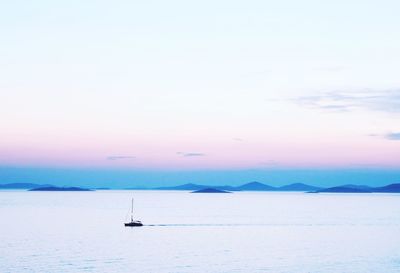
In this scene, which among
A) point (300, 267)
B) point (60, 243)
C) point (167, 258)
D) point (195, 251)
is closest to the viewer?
point (300, 267)

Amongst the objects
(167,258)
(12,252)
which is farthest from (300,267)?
(12,252)

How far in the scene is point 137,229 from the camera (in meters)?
122

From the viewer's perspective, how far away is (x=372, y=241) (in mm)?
100812

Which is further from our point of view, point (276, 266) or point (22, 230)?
point (22, 230)

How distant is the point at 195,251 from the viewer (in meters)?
83.1

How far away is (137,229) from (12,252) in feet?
151

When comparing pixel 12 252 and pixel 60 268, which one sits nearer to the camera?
pixel 60 268

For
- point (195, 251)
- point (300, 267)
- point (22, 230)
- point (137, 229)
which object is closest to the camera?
point (300, 267)

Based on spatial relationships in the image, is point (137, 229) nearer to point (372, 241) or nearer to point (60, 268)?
point (372, 241)

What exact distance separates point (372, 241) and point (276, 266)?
37.0 meters

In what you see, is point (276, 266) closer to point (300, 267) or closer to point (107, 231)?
point (300, 267)

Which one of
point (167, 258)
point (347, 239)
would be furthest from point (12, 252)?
point (347, 239)

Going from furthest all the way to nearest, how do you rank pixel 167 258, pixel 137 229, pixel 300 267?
pixel 137 229
pixel 167 258
pixel 300 267

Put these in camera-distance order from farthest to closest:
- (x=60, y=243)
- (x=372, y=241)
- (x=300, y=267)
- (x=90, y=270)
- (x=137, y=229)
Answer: (x=137, y=229) → (x=372, y=241) → (x=60, y=243) → (x=300, y=267) → (x=90, y=270)
